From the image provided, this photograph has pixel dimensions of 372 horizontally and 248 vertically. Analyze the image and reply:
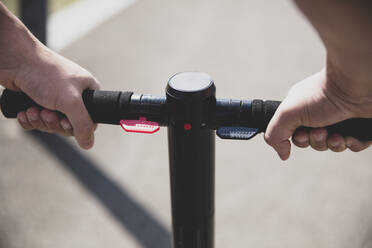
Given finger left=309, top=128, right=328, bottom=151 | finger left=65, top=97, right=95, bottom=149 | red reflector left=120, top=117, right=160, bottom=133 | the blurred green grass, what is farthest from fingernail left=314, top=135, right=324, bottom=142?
the blurred green grass

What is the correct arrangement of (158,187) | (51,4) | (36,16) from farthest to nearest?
(51,4), (36,16), (158,187)

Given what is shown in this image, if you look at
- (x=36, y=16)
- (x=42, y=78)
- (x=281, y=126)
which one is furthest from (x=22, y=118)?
(x=36, y=16)

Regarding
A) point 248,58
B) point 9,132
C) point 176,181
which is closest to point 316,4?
point 176,181

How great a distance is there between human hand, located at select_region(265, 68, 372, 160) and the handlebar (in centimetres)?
2

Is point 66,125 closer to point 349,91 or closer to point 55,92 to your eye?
point 55,92

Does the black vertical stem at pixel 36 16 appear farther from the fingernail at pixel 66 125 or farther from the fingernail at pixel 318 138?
the fingernail at pixel 318 138

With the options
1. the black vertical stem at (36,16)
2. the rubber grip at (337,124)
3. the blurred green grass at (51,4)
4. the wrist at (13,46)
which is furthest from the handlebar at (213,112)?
the blurred green grass at (51,4)

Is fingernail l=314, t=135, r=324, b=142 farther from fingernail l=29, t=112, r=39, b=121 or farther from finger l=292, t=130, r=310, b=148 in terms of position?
fingernail l=29, t=112, r=39, b=121

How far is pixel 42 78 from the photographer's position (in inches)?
38.0

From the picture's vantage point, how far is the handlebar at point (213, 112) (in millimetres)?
808

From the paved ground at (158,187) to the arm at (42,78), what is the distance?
124 cm

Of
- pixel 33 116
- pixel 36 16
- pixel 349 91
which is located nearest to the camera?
pixel 349 91

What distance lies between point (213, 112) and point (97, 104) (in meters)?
0.27

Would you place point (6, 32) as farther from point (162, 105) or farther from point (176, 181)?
point (176, 181)
